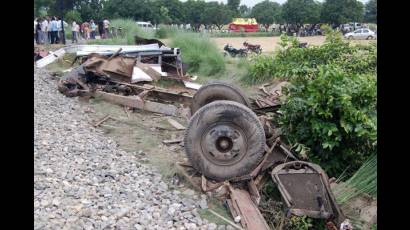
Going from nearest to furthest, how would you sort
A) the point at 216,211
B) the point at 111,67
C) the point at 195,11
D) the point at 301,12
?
the point at 216,211 → the point at 111,67 → the point at 301,12 → the point at 195,11

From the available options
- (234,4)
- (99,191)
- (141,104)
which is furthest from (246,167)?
(234,4)

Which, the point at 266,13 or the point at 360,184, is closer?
the point at 360,184

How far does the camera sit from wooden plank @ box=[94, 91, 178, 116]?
8336 mm

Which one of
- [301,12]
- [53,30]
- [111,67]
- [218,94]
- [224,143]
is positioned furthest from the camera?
[301,12]

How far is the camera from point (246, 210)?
4785mm

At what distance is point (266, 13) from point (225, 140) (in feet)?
212

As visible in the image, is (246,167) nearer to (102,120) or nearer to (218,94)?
(218,94)

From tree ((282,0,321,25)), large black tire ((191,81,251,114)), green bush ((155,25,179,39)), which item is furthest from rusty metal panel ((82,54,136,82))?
tree ((282,0,321,25))

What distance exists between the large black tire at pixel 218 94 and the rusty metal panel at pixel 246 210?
2431 millimetres

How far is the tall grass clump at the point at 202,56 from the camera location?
14.9 metres
